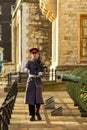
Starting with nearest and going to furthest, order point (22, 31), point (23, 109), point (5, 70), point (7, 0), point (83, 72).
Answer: point (83, 72), point (23, 109), point (22, 31), point (5, 70), point (7, 0)

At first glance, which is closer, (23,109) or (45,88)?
(23,109)

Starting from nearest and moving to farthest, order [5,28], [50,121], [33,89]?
[50,121] → [33,89] → [5,28]

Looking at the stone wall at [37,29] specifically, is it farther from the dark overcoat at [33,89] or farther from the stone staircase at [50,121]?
the dark overcoat at [33,89]

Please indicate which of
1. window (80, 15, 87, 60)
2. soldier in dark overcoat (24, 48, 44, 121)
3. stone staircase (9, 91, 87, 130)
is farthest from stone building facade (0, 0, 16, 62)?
soldier in dark overcoat (24, 48, 44, 121)

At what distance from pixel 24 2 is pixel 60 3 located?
1373 centimetres

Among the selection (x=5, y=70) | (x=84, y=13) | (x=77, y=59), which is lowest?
(x=5, y=70)

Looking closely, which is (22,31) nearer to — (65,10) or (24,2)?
(24,2)

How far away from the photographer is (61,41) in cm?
2467

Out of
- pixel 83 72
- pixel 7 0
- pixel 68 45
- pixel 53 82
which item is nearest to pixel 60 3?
pixel 68 45

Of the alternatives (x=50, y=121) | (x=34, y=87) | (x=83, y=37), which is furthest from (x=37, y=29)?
(x=50, y=121)

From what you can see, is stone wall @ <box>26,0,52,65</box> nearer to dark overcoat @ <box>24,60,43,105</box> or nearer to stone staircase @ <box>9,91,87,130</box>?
stone staircase @ <box>9,91,87,130</box>

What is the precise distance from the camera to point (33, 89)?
13383 mm

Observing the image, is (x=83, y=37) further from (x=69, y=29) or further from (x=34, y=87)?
(x=34, y=87)

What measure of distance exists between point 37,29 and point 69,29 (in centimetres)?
1329
